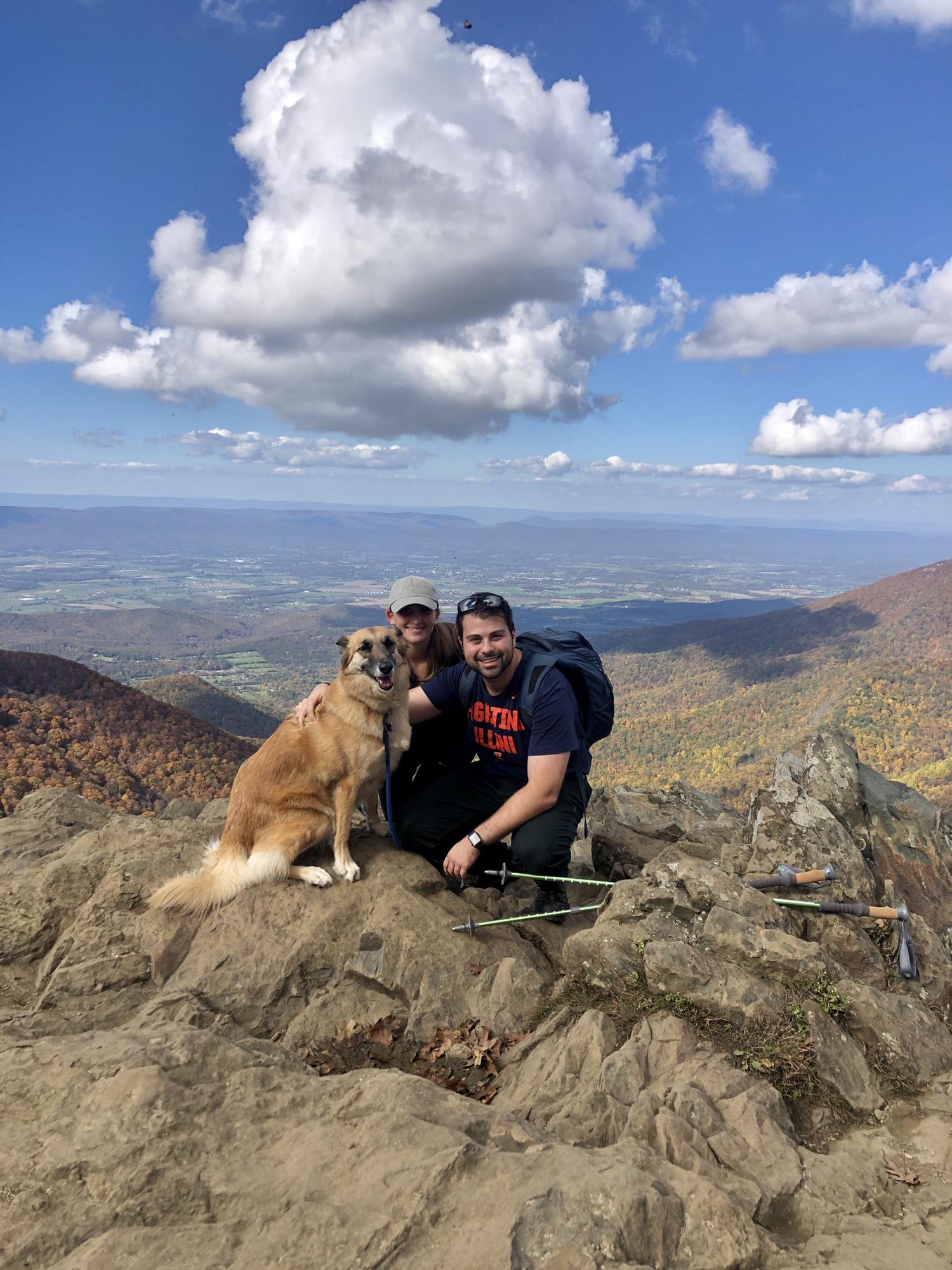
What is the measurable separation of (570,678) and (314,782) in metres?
A: 2.55

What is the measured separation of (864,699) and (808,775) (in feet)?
297

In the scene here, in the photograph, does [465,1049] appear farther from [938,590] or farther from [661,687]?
[938,590]

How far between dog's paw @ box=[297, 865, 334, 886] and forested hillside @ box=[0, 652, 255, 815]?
25135mm

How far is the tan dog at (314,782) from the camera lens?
5453 mm

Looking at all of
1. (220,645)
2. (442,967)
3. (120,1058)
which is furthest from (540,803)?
(220,645)

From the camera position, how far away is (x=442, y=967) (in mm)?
4836

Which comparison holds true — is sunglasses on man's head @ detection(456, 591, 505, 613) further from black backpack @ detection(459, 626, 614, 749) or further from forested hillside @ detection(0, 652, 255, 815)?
forested hillside @ detection(0, 652, 255, 815)

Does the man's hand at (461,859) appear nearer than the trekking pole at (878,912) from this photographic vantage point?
No

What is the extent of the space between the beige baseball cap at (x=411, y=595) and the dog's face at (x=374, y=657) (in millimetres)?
985

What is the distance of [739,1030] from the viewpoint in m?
3.61

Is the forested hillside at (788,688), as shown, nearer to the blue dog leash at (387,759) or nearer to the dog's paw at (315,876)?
the blue dog leash at (387,759)

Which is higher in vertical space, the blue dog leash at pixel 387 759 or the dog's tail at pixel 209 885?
the blue dog leash at pixel 387 759

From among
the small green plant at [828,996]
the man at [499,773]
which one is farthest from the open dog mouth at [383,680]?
the small green plant at [828,996]

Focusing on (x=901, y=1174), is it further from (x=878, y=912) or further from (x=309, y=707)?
(x=309, y=707)
